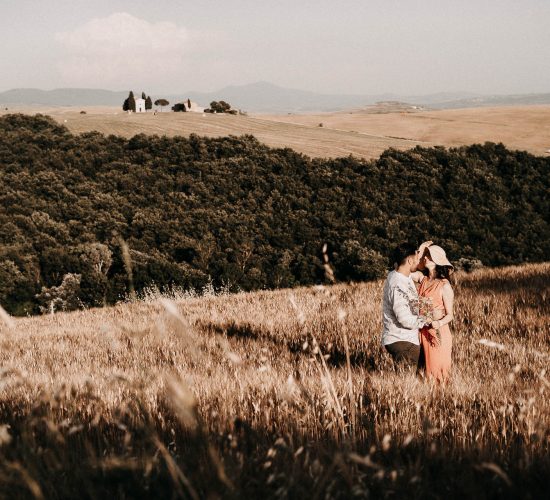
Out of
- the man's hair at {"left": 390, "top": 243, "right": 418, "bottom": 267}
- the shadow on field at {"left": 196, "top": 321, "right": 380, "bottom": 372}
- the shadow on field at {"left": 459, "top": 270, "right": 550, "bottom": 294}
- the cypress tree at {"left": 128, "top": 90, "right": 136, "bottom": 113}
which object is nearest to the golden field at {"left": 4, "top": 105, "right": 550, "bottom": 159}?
the cypress tree at {"left": 128, "top": 90, "right": 136, "bottom": 113}

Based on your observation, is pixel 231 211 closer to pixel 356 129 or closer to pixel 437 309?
pixel 437 309

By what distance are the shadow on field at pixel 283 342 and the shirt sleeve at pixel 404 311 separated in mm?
503

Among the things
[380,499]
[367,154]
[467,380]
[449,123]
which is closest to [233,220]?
[367,154]

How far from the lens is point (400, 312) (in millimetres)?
4969

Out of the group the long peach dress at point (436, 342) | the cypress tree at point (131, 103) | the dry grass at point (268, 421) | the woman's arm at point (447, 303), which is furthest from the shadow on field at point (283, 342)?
the cypress tree at point (131, 103)

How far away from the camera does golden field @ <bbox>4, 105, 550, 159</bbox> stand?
162 feet

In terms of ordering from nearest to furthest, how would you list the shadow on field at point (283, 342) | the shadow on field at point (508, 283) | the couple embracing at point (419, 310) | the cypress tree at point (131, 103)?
1. the couple embracing at point (419, 310)
2. the shadow on field at point (283, 342)
3. the shadow on field at point (508, 283)
4. the cypress tree at point (131, 103)

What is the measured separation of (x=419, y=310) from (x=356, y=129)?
227 ft

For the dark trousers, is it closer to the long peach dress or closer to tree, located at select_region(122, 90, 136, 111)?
the long peach dress

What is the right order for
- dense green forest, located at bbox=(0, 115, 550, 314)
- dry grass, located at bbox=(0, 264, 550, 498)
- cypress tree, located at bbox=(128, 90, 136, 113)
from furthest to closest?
cypress tree, located at bbox=(128, 90, 136, 113) < dense green forest, located at bbox=(0, 115, 550, 314) < dry grass, located at bbox=(0, 264, 550, 498)

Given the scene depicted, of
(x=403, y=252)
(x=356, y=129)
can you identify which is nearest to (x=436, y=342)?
(x=403, y=252)

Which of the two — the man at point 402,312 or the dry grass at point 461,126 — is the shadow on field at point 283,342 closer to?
the man at point 402,312

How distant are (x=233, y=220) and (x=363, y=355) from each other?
25305 mm

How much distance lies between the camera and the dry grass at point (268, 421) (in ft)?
5.64
